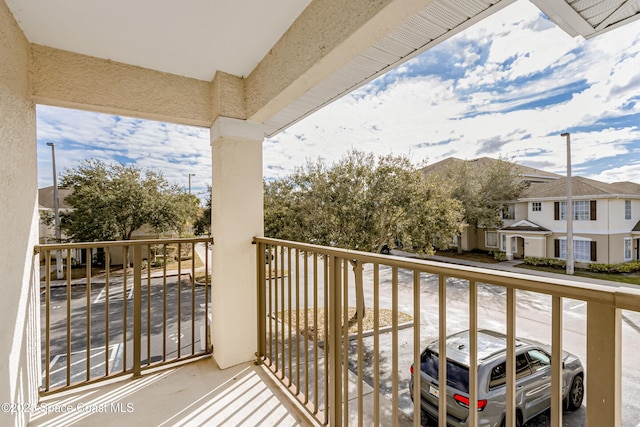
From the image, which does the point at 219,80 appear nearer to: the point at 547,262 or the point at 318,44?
the point at 318,44

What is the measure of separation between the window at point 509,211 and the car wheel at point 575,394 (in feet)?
37.9

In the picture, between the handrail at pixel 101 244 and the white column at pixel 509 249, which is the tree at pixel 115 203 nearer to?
the handrail at pixel 101 244

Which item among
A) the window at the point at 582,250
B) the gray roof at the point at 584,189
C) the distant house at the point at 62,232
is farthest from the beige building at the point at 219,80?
the distant house at the point at 62,232

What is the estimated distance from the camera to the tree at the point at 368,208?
6.42 m

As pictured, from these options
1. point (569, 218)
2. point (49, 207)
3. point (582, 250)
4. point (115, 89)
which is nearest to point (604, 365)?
point (115, 89)

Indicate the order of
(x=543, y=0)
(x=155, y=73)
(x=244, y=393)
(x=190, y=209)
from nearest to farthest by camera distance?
1. (x=543, y=0)
2. (x=244, y=393)
3. (x=155, y=73)
4. (x=190, y=209)

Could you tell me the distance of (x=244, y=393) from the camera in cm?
198

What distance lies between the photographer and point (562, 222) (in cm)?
977

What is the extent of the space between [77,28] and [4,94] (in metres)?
0.66

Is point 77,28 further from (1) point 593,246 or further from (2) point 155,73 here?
(1) point 593,246

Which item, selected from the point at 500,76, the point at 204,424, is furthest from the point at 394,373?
the point at 500,76

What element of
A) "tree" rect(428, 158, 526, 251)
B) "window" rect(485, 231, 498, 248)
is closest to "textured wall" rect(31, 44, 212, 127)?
"tree" rect(428, 158, 526, 251)

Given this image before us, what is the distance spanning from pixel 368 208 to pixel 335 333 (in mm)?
5095

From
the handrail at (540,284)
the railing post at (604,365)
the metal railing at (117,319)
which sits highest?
the handrail at (540,284)
